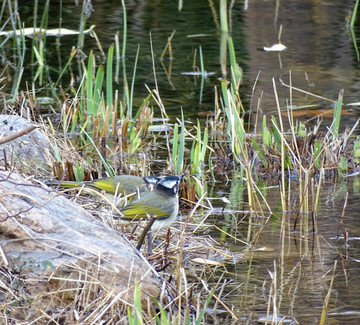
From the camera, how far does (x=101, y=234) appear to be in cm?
432

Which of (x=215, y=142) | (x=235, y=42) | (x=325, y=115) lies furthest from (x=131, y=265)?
(x=235, y=42)

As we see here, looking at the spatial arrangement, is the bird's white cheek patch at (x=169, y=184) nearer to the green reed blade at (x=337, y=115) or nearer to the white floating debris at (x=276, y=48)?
the green reed blade at (x=337, y=115)

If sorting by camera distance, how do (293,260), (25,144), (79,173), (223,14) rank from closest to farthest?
(293,260)
(79,173)
(25,144)
(223,14)

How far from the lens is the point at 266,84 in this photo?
33.4ft

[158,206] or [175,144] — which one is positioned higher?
[158,206]

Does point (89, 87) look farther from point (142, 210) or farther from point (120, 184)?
point (142, 210)

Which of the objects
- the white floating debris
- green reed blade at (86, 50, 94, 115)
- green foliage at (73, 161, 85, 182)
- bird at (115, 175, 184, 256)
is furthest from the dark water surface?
green reed blade at (86, 50, 94, 115)

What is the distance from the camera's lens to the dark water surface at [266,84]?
4.57m

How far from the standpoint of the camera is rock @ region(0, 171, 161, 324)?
12.6 feet

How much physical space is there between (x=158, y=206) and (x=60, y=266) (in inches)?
42.4

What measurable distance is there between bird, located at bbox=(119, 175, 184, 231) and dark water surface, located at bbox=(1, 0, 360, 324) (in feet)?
1.62

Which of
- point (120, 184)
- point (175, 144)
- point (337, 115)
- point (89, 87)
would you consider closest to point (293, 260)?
point (120, 184)

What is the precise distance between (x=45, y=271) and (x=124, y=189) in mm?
1535

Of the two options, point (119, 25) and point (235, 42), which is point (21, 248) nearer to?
point (235, 42)
